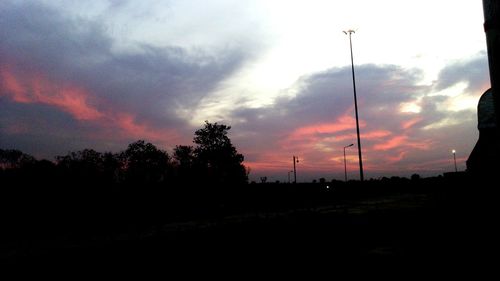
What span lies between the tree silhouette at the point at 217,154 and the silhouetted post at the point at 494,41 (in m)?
76.7

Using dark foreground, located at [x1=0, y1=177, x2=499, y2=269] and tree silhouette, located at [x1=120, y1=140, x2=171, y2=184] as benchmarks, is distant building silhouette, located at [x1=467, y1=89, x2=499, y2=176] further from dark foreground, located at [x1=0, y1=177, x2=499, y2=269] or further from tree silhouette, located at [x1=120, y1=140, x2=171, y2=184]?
tree silhouette, located at [x1=120, y1=140, x2=171, y2=184]

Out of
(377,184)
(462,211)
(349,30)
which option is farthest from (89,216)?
(377,184)

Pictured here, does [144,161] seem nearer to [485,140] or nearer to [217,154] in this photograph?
[217,154]

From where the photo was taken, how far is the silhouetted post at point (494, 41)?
276 cm

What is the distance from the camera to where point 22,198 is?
84.3 ft

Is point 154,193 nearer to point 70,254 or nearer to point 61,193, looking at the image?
point 61,193

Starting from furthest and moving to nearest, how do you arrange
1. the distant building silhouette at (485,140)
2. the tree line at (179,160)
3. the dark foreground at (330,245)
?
the tree line at (179,160) → the distant building silhouette at (485,140) → the dark foreground at (330,245)

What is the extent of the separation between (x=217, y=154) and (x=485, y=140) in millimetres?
61910

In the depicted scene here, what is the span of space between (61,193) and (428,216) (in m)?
25.5

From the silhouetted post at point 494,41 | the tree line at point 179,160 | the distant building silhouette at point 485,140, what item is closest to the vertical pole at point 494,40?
the silhouetted post at point 494,41

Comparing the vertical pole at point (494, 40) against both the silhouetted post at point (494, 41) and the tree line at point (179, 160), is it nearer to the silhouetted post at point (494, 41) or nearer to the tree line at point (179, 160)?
the silhouetted post at point (494, 41)

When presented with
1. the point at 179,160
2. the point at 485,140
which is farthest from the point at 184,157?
the point at 485,140

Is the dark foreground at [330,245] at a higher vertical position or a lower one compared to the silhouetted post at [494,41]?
lower

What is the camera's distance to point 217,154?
7938cm
